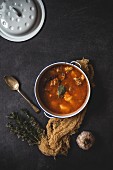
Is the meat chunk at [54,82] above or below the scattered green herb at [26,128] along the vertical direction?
above

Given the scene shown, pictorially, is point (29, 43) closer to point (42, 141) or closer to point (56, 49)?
point (56, 49)

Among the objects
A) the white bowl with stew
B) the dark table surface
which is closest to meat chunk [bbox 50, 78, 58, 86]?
the white bowl with stew

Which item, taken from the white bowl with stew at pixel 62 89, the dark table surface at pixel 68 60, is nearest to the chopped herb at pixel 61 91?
the white bowl with stew at pixel 62 89

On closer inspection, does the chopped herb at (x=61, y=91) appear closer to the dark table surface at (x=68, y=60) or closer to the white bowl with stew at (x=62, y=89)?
the white bowl with stew at (x=62, y=89)

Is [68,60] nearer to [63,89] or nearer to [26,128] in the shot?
[63,89]

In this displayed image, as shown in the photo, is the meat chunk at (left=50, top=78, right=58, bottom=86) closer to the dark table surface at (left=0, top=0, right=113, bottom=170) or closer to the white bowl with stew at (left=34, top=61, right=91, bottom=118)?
the white bowl with stew at (left=34, top=61, right=91, bottom=118)

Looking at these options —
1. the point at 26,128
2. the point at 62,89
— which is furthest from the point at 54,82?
the point at 26,128

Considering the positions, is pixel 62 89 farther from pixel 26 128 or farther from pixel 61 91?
pixel 26 128

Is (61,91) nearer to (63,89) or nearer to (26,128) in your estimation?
(63,89)

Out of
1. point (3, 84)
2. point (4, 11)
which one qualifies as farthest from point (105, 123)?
point (4, 11)
